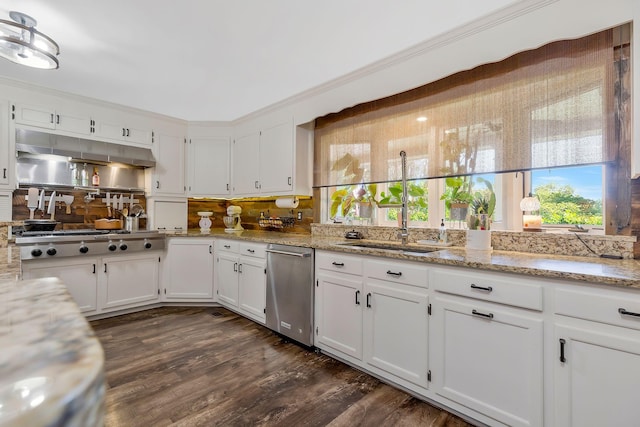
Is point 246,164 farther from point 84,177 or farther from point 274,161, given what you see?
point 84,177

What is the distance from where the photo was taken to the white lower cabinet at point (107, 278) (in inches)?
122

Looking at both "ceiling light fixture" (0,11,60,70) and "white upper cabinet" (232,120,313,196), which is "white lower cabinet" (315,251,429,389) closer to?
"white upper cabinet" (232,120,313,196)

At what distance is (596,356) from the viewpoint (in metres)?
1.41

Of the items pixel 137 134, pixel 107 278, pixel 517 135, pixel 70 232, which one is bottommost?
pixel 107 278

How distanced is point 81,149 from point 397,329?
373 centimetres

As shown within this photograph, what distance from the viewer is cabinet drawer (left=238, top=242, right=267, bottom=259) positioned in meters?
3.21

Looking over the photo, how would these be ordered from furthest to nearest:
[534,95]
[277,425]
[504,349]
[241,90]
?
[241,90] < [534,95] < [277,425] < [504,349]

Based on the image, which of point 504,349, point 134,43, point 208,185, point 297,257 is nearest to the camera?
point 504,349

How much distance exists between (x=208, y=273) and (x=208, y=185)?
1282 millimetres

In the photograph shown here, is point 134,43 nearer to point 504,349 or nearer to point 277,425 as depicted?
point 277,425

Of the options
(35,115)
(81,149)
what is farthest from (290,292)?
(35,115)

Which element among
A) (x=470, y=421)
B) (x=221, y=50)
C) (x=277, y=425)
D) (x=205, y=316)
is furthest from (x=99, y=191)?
(x=470, y=421)

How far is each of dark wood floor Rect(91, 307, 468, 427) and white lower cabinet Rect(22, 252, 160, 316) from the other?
0.43 metres

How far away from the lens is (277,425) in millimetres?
1781
